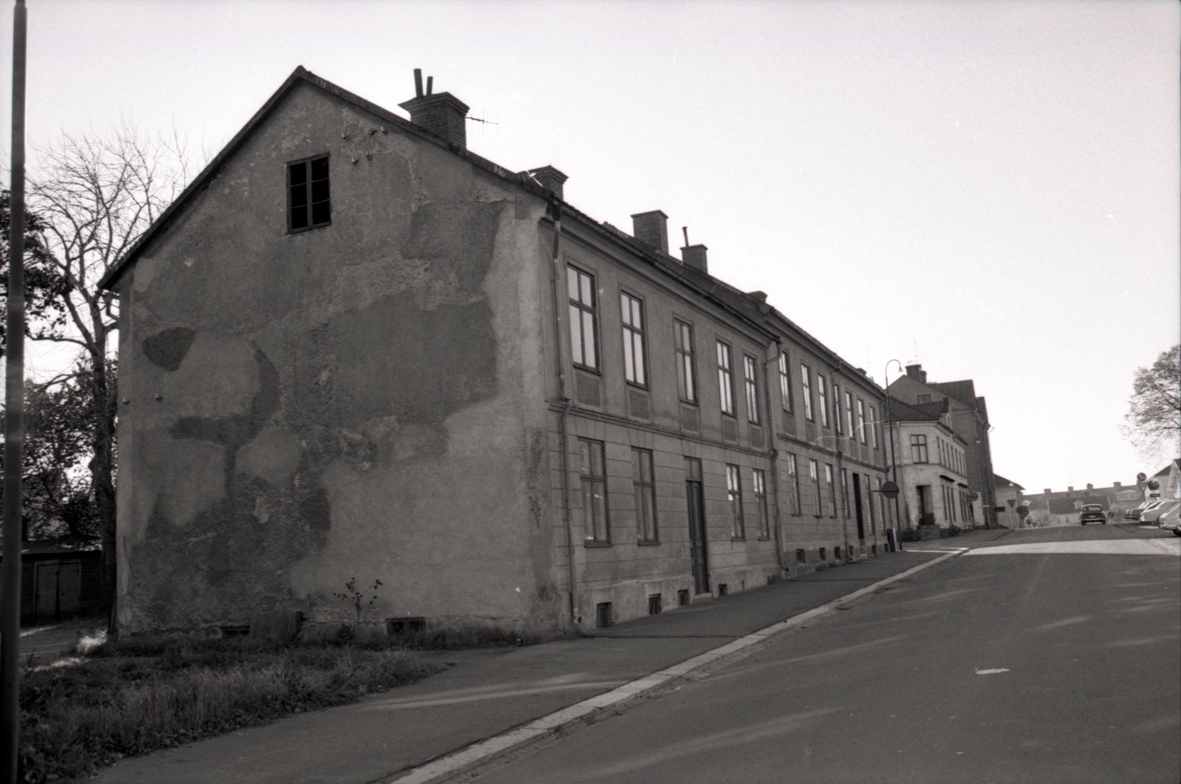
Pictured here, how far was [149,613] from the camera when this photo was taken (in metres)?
18.5

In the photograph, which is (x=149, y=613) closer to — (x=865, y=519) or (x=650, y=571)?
(x=650, y=571)

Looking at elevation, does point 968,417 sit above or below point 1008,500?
above

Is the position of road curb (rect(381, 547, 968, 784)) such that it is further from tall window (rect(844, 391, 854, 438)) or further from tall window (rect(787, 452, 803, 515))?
tall window (rect(844, 391, 854, 438))

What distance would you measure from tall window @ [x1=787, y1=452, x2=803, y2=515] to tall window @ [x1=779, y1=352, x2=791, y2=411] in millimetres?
1577

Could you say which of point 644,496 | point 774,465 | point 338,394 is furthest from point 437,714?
point 774,465

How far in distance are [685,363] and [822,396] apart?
576 inches

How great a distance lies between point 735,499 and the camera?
2486 centimetres

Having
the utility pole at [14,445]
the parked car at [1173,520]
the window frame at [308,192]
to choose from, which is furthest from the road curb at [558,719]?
the parked car at [1173,520]

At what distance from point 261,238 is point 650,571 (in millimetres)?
9323

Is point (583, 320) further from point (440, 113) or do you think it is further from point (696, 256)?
point (696, 256)

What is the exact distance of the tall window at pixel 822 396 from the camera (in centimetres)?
3541

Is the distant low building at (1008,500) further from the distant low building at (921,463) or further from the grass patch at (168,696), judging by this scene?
the grass patch at (168,696)

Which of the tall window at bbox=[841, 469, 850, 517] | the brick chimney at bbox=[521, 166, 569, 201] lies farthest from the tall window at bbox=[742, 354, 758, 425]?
the tall window at bbox=[841, 469, 850, 517]


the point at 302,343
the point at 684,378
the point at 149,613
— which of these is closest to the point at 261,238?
the point at 302,343
